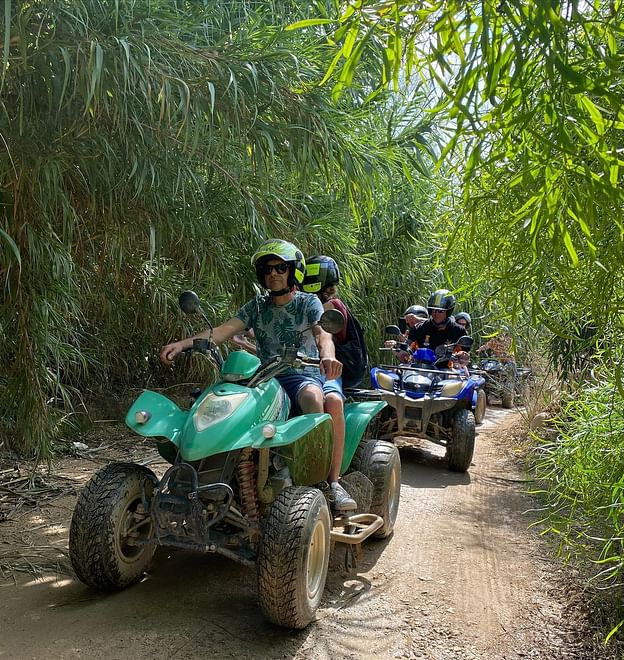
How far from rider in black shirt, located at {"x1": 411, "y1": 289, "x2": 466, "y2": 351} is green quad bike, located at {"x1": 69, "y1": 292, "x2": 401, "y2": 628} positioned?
3857 mm

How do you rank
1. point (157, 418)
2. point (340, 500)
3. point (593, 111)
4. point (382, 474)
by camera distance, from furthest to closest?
point (382, 474)
point (340, 500)
point (157, 418)
point (593, 111)

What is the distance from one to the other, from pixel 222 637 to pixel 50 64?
2.39 metres

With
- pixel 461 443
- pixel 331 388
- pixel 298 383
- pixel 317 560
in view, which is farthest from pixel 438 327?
pixel 317 560

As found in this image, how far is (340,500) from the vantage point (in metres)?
3.31

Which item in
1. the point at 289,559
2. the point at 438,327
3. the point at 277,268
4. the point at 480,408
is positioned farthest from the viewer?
the point at 480,408

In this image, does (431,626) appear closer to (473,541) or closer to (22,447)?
(473,541)

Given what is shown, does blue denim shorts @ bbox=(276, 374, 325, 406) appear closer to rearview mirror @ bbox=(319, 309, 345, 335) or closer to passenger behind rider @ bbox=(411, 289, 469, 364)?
rearview mirror @ bbox=(319, 309, 345, 335)

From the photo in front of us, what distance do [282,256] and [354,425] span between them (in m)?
1.04

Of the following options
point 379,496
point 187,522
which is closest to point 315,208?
point 379,496

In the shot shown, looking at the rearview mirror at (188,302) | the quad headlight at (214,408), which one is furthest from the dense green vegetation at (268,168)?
the quad headlight at (214,408)

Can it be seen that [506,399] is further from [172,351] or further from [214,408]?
[214,408]

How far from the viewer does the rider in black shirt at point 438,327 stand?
22.2ft

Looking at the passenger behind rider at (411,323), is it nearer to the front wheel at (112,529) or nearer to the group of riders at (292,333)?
the group of riders at (292,333)

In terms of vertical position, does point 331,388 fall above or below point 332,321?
below
